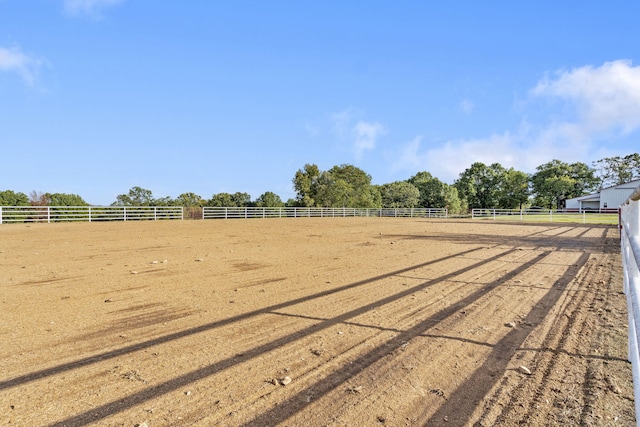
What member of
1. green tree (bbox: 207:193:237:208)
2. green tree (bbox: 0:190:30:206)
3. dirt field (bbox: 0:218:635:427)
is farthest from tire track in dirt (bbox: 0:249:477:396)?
green tree (bbox: 207:193:237:208)

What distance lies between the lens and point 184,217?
3134 cm

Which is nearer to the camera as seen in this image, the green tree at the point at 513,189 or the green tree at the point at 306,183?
the green tree at the point at 306,183

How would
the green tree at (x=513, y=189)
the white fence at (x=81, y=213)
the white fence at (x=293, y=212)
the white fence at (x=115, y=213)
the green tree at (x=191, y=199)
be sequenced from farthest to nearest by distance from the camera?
the green tree at (x=513, y=189)
the green tree at (x=191, y=199)
the white fence at (x=293, y=212)
the white fence at (x=115, y=213)
the white fence at (x=81, y=213)

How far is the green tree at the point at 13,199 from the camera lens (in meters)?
36.2

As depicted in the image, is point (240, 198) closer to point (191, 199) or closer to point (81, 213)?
point (191, 199)

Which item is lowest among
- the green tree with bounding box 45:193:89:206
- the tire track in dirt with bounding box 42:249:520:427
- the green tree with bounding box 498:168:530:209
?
the tire track in dirt with bounding box 42:249:520:427

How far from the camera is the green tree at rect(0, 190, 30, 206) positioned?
36.2 m

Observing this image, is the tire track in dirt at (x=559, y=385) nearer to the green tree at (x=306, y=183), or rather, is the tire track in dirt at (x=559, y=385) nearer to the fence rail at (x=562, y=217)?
the fence rail at (x=562, y=217)

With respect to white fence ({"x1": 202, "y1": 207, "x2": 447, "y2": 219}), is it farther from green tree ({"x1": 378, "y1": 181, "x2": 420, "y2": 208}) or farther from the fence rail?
green tree ({"x1": 378, "y1": 181, "x2": 420, "y2": 208})

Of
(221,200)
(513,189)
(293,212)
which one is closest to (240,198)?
(221,200)

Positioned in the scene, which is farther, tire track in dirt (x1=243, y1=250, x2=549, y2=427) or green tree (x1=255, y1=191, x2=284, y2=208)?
green tree (x1=255, y1=191, x2=284, y2=208)

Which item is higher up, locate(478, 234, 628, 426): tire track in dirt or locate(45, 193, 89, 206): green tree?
locate(45, 193, 89, 206): green tree

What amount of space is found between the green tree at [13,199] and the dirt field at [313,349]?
40098 millimetres

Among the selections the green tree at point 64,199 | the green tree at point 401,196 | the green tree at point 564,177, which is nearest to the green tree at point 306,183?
the green tree at point 401,196
